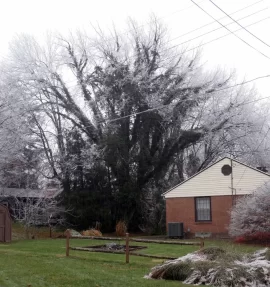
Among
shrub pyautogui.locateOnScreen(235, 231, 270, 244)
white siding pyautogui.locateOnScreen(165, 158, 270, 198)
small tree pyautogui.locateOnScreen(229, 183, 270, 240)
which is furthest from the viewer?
white siding pyautogui.locateOnScreen(165, 158, 270, 198)

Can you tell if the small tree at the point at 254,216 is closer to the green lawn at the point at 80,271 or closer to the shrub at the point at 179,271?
the green lawn at the point at 80,271

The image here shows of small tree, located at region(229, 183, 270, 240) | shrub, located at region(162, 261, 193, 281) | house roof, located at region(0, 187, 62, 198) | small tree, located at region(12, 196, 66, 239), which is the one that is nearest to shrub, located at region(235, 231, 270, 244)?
small tree, located at region(229, 183, 270, 240)

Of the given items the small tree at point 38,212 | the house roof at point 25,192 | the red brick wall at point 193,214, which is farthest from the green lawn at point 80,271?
the house roof at point 25,192

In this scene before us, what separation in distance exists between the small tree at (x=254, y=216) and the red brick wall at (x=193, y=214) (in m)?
3.76

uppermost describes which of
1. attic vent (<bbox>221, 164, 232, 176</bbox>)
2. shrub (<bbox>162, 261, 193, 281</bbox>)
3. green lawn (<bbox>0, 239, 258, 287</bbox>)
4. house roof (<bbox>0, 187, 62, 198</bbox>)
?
attic vent (<bbox>221, 164, 232, 176</bbox>)

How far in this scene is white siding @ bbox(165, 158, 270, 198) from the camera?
96.2 feet

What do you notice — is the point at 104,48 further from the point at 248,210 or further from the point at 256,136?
the point at 248,210

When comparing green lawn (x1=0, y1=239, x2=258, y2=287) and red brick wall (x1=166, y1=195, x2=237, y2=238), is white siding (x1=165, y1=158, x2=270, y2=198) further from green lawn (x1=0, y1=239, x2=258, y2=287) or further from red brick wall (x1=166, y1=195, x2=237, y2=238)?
green lawn (x1=0, y1=239, x2=258, y2=287)

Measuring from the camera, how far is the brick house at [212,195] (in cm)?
2966

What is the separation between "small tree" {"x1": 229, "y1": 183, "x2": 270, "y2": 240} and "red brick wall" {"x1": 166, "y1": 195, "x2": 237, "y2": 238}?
3.76 meters

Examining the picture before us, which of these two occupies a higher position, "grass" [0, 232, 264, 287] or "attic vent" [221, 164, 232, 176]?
"attic vent" [221, 164, 232, 176]

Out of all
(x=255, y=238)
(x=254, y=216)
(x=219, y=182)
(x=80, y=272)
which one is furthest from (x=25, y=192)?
(x=80, y=272)

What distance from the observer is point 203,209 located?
1228 inches

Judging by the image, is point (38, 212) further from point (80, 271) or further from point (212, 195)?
point (80, 271)
